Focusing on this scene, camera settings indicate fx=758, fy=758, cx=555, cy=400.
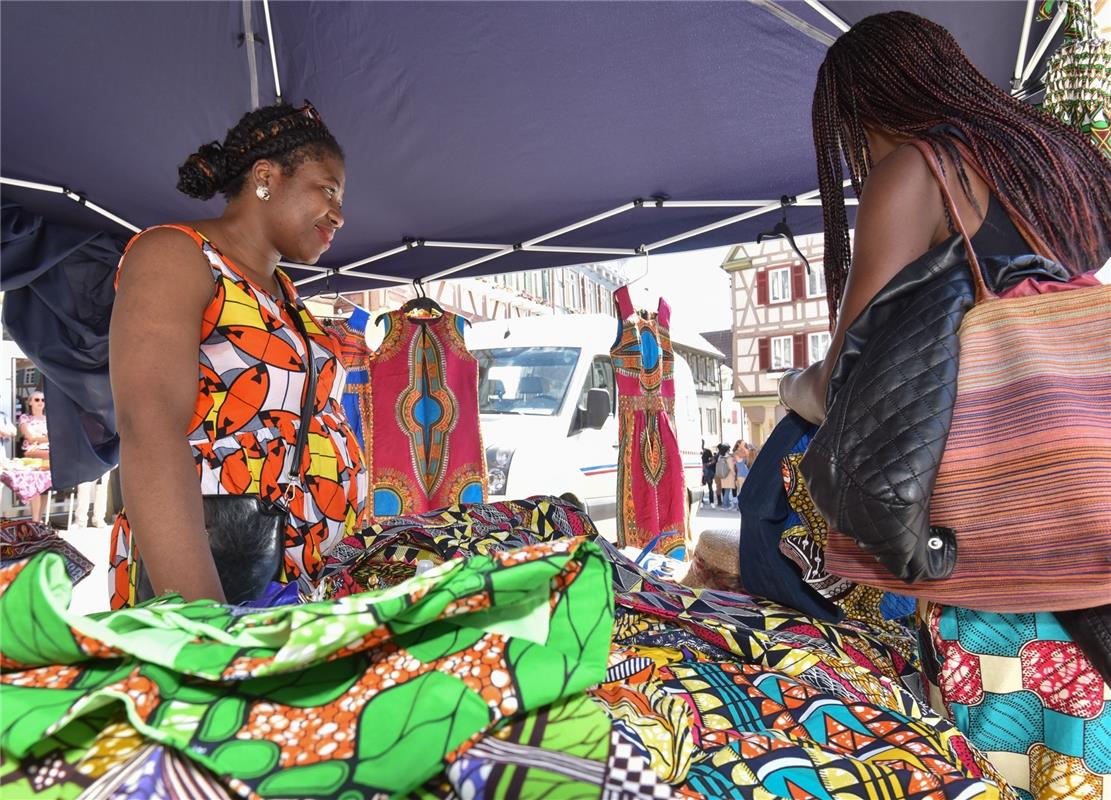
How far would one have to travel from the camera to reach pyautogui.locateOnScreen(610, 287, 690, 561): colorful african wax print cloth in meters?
5.73

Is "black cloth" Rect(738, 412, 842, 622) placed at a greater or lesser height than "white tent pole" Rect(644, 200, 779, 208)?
lesser

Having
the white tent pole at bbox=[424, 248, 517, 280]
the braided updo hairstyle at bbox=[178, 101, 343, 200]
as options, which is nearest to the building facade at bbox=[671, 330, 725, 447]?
the white tent pole at bbox=[424, 248, 517, 280]

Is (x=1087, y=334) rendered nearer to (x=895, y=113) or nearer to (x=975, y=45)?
(x=895, y=113)

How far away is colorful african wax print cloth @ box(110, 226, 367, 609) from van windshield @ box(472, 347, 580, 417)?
553 cm

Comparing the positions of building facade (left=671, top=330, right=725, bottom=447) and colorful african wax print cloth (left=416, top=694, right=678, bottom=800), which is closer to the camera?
colorful african wax print cloth (left=416, top=694, right=678, bottom=800)

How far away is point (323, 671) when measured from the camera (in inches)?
25.5

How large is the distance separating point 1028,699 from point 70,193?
3892 mm

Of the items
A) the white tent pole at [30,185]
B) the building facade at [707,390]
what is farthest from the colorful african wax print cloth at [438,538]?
the building facade at [707,390]

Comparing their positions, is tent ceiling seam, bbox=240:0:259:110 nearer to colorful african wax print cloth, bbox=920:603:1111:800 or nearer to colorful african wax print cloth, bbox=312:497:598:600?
colorful african wax print cloth, bbox=312:497:598:600

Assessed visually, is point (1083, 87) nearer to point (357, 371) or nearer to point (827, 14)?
point (827, 14)

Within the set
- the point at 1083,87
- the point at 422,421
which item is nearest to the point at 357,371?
the point at 422,421

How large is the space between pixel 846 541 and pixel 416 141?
2.69m

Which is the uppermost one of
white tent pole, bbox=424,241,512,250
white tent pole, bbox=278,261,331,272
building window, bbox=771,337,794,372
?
building window, bbox=771,337,794,372

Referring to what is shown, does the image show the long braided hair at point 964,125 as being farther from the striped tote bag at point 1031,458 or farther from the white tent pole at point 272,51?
the white tent pole at point 272,51
